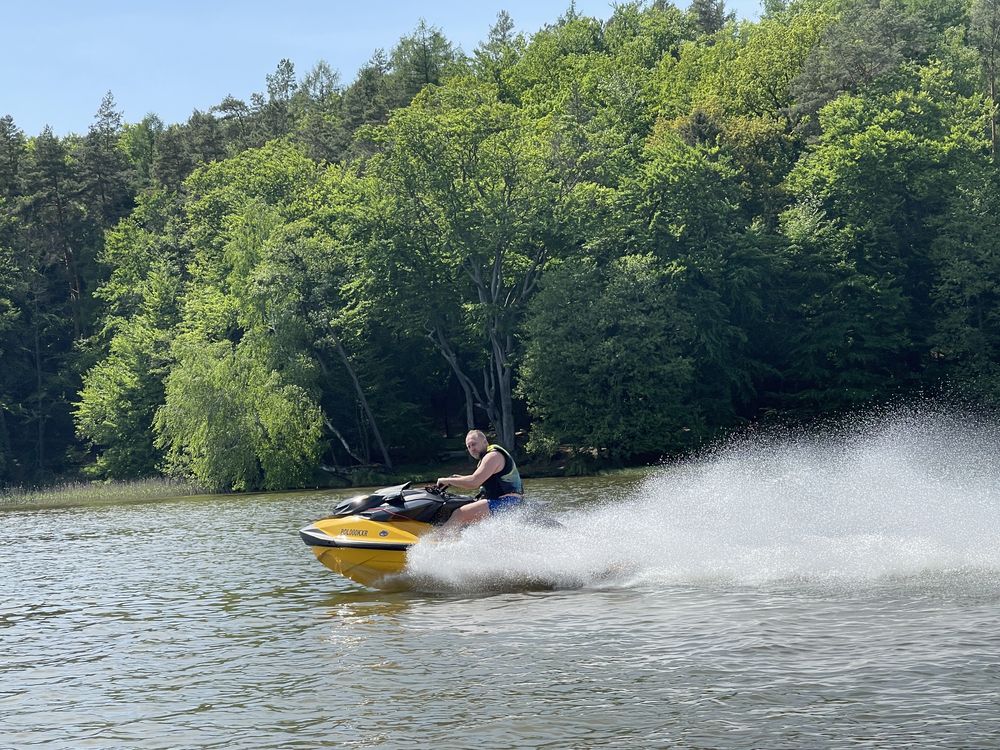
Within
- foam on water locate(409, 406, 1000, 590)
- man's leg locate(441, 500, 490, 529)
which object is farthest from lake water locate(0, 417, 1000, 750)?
man's leg locate(441, 500, 490, 529)

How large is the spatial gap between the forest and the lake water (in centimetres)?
2781

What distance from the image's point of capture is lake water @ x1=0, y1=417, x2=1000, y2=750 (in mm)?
8914

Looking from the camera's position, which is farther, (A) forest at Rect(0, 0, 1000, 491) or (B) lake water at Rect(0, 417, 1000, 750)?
(A) forest at Rect(0, 0, 1000, 491)

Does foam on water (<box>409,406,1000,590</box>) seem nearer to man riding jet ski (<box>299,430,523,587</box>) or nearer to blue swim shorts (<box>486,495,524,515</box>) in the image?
blue swim shorts (<box>486,495,524,515</box>)

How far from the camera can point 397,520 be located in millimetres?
15688

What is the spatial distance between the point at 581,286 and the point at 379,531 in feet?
118

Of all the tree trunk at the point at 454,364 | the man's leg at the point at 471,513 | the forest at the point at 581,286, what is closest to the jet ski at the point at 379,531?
the man's leg at the point at 471,513

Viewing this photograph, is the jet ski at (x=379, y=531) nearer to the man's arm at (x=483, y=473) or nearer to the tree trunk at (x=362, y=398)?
the man's arm at (x=483, y=473)

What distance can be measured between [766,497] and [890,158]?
37419 millimetres

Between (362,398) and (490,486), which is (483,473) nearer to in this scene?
(490,486)

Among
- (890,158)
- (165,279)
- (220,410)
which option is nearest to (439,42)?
(165,279)

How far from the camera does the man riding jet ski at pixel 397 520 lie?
50.9 feet

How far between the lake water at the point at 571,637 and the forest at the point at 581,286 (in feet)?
91.2

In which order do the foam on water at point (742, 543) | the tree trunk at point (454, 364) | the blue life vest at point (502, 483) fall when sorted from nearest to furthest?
the foam on water at point (742, 543), the blue life vest at point (502, 483), the tree trunk at point (454, 364)
